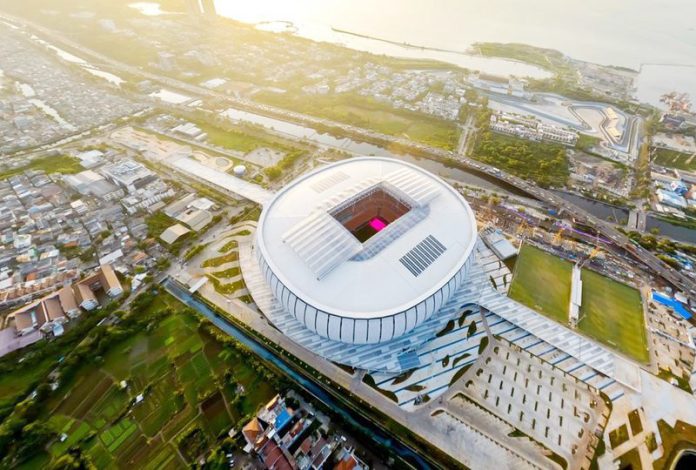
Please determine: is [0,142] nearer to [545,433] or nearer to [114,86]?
[114,86]

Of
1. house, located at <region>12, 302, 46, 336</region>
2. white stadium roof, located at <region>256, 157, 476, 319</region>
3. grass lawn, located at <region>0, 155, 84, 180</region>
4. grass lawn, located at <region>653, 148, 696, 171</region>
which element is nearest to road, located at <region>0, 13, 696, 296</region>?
white stadium roof, located at <region>256, 157, 476, 319</region>

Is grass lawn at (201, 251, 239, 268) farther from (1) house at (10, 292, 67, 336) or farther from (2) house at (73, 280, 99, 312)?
(1) house at (10, 292, 67, 336)

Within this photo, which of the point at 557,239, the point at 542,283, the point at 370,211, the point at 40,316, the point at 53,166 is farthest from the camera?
the point at 53,166

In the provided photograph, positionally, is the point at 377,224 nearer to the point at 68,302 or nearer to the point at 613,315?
the point at 613,315

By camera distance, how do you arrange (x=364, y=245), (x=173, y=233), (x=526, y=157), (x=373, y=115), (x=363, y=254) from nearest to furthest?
1. (x=363, y=254)
2. (x=364, y=245)
3. (x=173, y=233)
4. (x=526, y=157)
5. (x=373, y=115)

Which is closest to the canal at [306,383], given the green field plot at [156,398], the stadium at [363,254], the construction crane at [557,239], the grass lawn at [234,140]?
the green field plot at [156,398]

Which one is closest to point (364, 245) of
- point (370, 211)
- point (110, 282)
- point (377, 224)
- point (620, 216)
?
point (377, 224)

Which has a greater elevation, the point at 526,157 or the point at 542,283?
the point at 526,157
